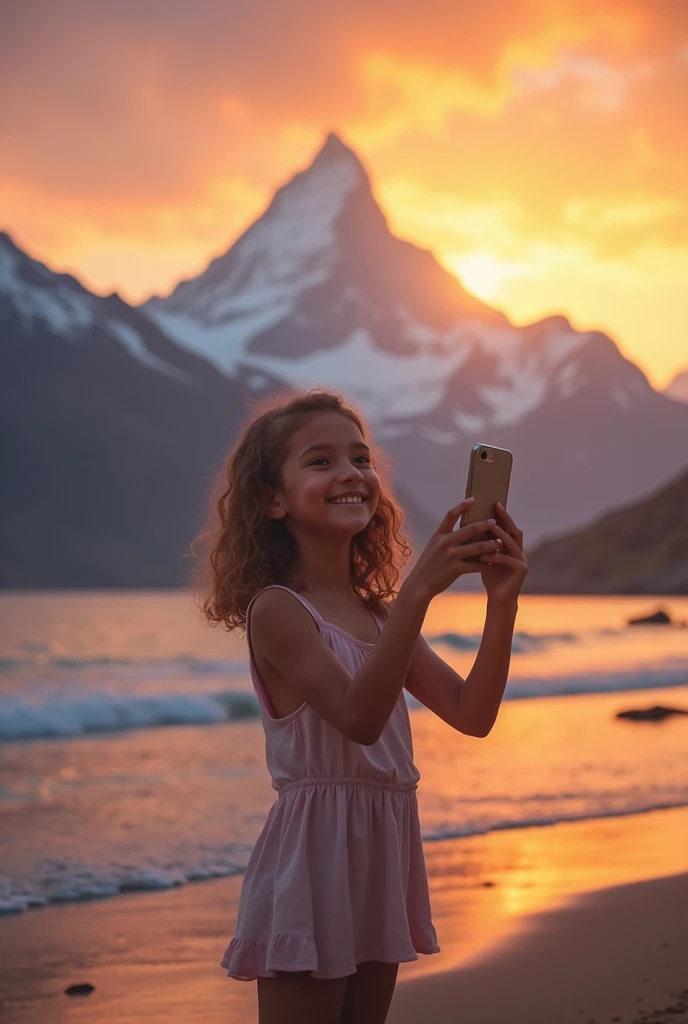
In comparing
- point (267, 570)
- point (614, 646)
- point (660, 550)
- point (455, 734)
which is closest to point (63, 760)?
point (455, 734)

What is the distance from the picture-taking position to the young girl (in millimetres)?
2283

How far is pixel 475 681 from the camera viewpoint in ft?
8.32

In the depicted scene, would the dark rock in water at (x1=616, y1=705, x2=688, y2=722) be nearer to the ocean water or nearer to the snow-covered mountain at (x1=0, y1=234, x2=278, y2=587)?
the ocean water

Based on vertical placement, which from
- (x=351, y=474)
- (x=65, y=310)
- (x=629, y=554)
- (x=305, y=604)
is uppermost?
(x=65, y=310)

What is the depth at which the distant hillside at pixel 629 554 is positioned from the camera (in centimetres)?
9431

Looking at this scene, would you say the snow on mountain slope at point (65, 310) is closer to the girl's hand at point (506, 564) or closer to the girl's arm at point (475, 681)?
the girl's arm at point (475, 681)

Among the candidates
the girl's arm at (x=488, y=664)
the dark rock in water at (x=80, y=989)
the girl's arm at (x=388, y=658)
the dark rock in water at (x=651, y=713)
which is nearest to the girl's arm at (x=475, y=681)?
the girl's arm at (x=488, y=664)

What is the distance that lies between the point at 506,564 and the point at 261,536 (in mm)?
611

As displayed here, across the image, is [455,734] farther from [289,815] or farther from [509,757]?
[289,815]

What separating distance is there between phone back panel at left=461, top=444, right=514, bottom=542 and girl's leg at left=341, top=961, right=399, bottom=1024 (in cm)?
92

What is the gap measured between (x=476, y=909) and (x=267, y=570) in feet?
11.9

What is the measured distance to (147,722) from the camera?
1554cm

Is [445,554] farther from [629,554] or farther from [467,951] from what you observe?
[629,554]

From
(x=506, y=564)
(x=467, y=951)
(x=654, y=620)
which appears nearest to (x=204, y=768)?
(x=467, y=951)
